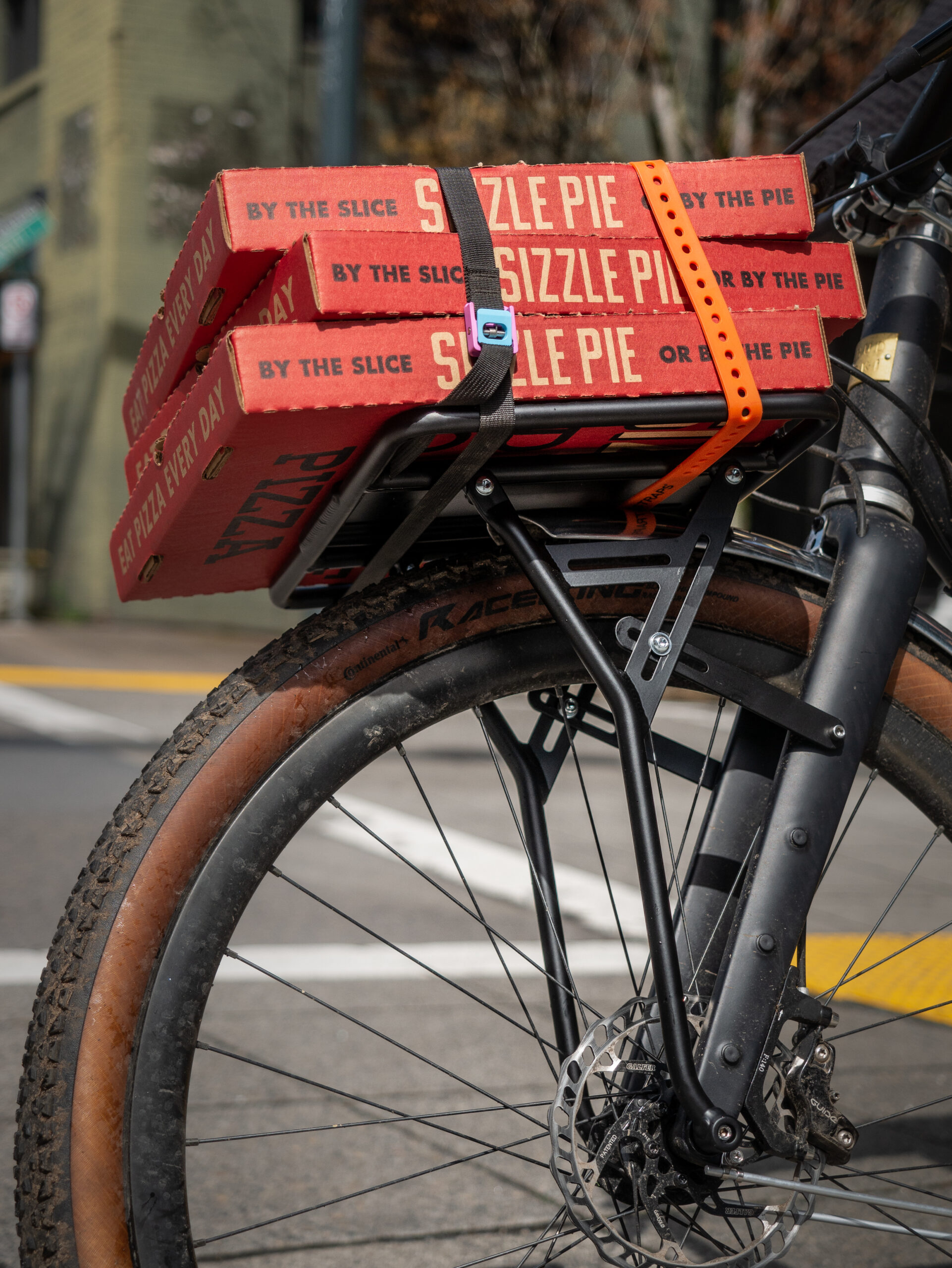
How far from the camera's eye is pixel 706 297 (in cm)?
149

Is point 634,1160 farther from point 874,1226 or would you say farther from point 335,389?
point 335,389

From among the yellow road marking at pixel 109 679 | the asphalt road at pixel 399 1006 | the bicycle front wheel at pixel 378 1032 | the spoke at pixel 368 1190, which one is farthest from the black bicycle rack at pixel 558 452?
the yellow road marking at pixel 109 679

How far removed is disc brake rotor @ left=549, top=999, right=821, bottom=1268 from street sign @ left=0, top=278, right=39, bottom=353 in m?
15.9

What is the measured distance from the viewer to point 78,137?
16172 millimetres

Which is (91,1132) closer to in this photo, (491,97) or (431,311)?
(431,311)

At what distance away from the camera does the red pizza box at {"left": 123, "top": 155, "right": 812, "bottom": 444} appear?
4.48ft

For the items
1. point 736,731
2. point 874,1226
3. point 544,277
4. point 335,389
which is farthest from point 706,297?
point 874,1226

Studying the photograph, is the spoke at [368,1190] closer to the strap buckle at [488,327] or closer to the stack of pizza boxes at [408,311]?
the stack of pizza boxes at [408,311]

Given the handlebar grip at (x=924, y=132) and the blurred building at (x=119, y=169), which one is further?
the blurred building at (x=119, y=169)

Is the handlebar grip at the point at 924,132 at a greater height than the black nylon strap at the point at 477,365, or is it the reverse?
the handlebar grip at the point at 924,132

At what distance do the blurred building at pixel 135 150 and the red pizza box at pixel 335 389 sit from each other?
45.1 ft

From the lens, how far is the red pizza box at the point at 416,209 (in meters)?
1.37

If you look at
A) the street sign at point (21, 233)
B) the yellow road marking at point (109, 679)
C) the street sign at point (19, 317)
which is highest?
the street sign at point (19, 317)

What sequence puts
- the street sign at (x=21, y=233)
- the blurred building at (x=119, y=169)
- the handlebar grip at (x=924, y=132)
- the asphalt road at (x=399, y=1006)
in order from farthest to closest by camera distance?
the blurred building at (x=119, y=169)
the street sign at (x=21, y=233)
the asphalt road at (x=399, y=1006)
the handlebar grip at (x=924, y=132)
